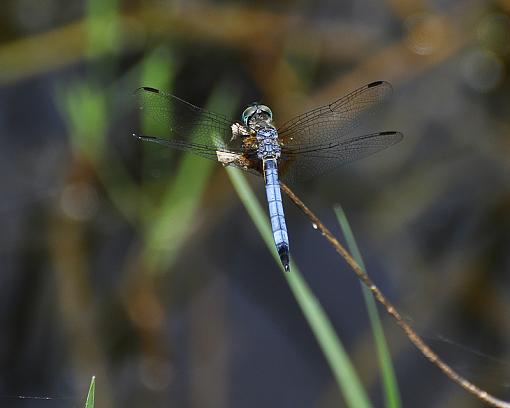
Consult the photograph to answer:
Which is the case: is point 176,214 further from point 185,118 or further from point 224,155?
point 224,155

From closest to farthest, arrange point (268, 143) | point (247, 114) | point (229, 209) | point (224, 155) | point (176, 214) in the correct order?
point (224, 155), point (268, 143), point (247, 114), point (176, 214), point (229, 209)

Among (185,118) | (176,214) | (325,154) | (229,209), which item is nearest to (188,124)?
(185,118)

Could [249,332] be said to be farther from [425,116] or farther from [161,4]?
[161,4]

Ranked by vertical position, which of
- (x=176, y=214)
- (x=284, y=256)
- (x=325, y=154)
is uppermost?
(x=176, y=214)

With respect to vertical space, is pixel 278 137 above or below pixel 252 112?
below

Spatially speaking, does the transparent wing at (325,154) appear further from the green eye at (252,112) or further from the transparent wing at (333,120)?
the green eye at (252,112)

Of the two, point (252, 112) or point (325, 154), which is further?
point (252, 112)

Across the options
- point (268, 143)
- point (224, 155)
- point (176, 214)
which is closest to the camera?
point (224, 155)
